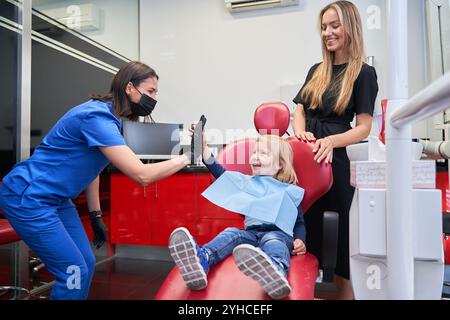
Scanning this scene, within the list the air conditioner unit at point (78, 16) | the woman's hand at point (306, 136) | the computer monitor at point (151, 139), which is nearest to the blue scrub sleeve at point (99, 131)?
the woman's hand at point (306, 136)

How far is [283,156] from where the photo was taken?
1.48m

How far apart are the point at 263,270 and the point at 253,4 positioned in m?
2.91

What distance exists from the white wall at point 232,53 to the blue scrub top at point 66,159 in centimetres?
206

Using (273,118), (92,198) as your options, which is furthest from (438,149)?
(92,198)

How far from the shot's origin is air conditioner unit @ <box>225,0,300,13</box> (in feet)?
10.0

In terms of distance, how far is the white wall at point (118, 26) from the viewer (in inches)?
124

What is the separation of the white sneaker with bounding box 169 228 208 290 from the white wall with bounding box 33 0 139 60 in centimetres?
266

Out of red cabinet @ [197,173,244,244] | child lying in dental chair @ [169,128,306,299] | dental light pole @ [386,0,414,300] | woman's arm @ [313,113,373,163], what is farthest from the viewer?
red cabinet @ [197,173,244,244]

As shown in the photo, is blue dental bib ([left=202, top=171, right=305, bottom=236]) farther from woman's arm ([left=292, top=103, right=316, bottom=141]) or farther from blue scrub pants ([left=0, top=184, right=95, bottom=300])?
blue scrub pants ([left=0, top=184, right=95, bottom=300])

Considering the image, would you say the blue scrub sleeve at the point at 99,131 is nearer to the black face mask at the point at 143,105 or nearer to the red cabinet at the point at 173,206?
the black face mask at the point at 143,105

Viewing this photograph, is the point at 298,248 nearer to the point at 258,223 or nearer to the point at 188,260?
the point at 258,223

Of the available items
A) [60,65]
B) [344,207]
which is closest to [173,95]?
[60,65]

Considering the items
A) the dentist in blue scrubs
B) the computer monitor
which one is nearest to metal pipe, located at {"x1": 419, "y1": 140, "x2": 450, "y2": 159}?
the dentist in blue scrubs
